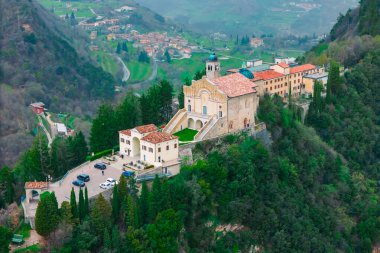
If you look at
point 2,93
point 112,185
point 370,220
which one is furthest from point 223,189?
point 2,93

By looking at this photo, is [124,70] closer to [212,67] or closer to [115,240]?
[212,67]

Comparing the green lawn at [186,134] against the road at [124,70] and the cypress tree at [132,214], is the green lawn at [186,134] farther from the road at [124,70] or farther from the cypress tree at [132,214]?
the road at [124,70]

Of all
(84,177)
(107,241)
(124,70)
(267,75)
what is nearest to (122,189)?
(107,241)

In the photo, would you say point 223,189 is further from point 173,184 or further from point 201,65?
point 201,65

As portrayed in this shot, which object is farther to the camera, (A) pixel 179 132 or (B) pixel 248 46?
(B) pixel 248 46

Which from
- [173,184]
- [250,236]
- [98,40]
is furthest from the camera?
[98,40]

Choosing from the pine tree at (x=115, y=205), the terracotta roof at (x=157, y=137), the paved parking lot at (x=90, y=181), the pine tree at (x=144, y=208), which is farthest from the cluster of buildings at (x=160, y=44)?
the pine tree at (x=115, y=205)
